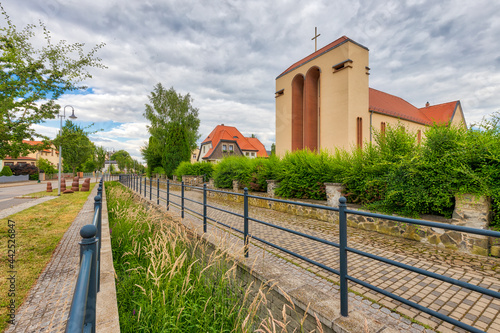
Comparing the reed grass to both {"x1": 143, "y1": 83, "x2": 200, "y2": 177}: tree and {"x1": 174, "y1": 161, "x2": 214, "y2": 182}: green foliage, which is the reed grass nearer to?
{"x1": 174, "y1": 161, "x2": 214, "y2": 182}: green foliage

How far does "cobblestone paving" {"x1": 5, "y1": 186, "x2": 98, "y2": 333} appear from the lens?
95.5 inches

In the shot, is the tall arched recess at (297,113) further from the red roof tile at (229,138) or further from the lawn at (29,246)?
the red roof tile at (229,138)

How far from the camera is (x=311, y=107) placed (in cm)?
1572

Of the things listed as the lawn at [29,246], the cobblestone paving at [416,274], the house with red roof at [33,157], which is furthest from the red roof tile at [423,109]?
the lawn at [29,246]

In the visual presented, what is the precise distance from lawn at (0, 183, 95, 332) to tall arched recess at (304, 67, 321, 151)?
13213mm

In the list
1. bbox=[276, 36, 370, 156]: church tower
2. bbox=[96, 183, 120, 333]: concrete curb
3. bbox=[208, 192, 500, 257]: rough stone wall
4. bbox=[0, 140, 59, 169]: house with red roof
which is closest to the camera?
bbox=[96, 183, 120, 333]: concrete curb

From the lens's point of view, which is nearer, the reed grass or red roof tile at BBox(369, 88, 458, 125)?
the reed grass

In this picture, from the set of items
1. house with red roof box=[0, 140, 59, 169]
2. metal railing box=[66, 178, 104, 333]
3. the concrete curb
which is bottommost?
the concrete curb

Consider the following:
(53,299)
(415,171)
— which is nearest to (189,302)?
(53,299)

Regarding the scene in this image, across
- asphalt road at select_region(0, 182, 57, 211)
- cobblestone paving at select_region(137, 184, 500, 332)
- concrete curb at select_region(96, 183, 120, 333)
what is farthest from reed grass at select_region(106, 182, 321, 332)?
asphalt road at select_region(0, 182, 57, 211)

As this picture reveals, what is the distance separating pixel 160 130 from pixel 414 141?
27.0m

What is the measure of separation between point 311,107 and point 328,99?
1.41 metres

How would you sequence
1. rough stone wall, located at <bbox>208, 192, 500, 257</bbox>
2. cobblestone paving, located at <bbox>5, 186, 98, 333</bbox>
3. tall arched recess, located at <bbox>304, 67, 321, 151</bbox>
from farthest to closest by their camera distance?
tall arched recess, located at <bbox>304, 67, 321, 151</bbox> → rough stone wall, located at <bbox>208, 192, 500, 257</bbox> → cobblestone paving, located at <bbox>5, 186, 98, 333</bbox>

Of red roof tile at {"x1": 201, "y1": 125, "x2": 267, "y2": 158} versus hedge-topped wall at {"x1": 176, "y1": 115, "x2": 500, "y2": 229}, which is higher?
red roof tile at {"x1": 201, "y1": 125, "x2": 267, "y2": 158}
